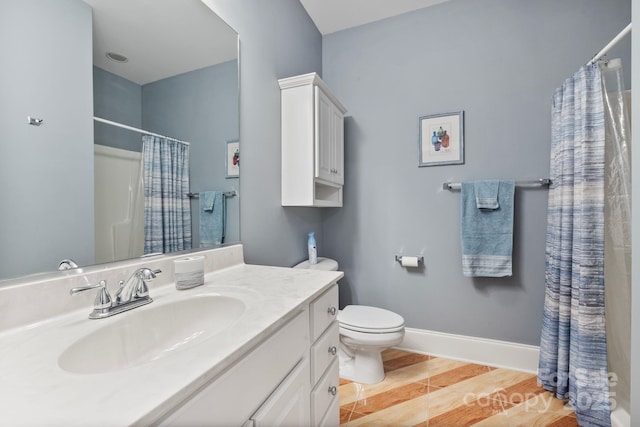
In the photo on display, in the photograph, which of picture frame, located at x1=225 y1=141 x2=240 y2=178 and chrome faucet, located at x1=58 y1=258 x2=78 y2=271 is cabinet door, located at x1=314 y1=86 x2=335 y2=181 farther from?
chrome faucet, located at x1=58 y1=258 x2=78 y2=271

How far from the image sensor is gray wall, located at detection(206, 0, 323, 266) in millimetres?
1400

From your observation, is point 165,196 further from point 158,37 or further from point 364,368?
point 364,368

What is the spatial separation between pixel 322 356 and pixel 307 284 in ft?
0.87

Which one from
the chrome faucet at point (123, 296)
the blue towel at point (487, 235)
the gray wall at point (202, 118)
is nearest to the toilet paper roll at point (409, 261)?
the blue towel at point (487, 235)

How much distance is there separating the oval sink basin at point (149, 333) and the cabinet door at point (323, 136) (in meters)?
0.99

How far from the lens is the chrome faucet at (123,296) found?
28.0 inches

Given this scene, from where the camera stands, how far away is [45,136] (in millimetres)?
686

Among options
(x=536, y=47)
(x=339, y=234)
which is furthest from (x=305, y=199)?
(x=536, y=47)

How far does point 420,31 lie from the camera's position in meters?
2.06

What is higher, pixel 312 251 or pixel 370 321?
pixel 312 251

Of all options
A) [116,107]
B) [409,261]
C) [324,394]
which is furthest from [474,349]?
[116,107]

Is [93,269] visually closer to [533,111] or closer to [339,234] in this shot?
[339,234]

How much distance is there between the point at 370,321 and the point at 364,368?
1.03 feet

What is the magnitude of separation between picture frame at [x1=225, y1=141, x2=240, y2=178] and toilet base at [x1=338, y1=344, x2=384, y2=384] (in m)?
1.33
